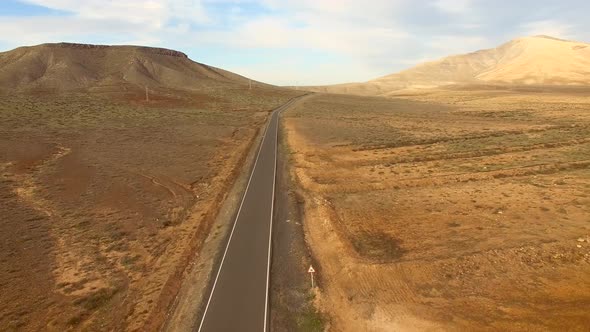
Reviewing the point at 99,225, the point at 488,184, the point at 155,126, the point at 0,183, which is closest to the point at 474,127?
the point at 488,184

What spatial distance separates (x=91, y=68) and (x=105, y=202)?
130 metres

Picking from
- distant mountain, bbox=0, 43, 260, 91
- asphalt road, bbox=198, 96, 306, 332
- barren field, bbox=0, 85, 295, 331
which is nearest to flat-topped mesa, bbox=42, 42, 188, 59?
distant mountain, bbox=0, 43, 260, 91

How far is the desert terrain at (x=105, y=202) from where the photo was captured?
1888 cm

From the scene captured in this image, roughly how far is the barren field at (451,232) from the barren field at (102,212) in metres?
7.85

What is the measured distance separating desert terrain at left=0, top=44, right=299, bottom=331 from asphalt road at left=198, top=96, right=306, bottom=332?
2124 mm

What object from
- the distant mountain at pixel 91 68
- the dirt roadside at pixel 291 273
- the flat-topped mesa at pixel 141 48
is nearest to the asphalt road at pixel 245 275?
the dirt roadside at pixel 291 273

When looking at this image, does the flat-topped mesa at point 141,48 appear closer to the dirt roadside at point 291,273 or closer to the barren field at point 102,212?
the barren field at point 102,212

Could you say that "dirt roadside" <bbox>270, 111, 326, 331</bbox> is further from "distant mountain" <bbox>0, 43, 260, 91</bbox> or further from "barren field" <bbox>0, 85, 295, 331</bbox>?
"distant mountain" <bbox>0, 43, 260, 91</bbox>

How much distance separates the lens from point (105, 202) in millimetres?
32406

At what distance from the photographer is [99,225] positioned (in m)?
27.8

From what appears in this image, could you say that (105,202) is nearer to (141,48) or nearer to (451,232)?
(451,232)

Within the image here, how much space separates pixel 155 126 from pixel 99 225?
4519cm

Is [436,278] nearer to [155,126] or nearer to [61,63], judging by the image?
[155,126]

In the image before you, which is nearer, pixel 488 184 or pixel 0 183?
pixel 488 184
